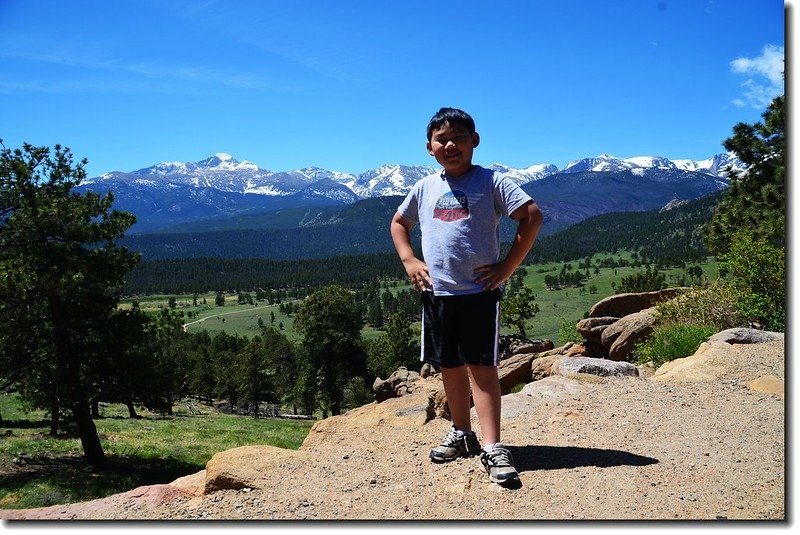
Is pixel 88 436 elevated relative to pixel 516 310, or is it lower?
lower

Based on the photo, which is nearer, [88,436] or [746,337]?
[746,337]

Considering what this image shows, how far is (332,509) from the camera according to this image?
3.47 meters

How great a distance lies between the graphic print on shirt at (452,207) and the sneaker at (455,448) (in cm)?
161

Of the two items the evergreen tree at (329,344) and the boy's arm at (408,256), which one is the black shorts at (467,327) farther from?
the evergreen tree at (329,344)

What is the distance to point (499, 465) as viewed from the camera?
374cm

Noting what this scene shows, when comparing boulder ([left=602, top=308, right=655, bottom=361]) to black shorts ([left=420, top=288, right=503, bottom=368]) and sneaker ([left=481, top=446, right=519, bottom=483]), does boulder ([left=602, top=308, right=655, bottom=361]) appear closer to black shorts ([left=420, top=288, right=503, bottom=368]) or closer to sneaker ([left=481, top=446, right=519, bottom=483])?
black shorts ([left=420, top=288, right=503, bottom=368])

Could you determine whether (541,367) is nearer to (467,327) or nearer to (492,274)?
(467,327)

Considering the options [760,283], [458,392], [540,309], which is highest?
[760,283]

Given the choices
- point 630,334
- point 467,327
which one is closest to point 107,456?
point 630,334

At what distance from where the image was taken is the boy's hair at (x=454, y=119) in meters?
3.97

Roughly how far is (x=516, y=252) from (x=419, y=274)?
0.69 metres

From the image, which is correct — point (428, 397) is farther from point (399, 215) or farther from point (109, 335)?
point (109, 335)

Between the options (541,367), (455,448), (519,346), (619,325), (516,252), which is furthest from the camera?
(519,346)

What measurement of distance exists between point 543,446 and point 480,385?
907mm
